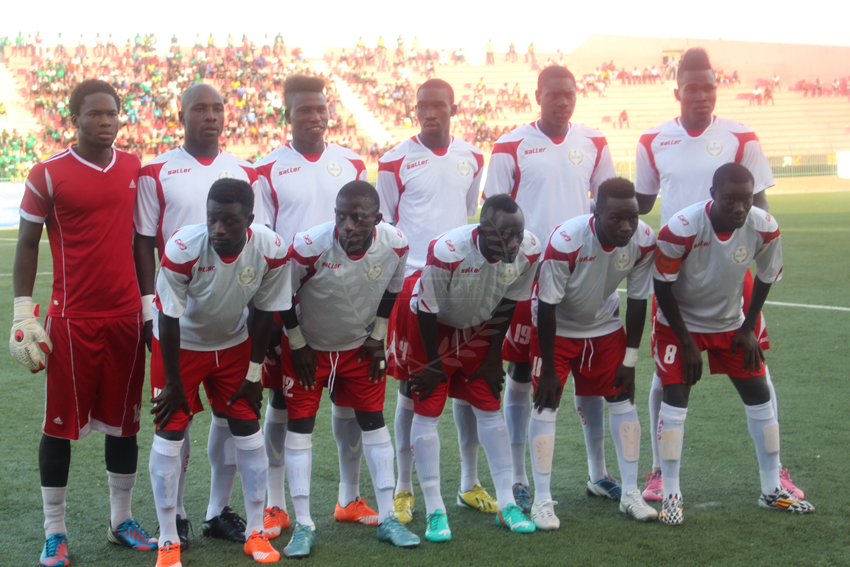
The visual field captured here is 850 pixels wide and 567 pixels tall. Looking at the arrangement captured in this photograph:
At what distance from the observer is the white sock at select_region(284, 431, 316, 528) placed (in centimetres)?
366

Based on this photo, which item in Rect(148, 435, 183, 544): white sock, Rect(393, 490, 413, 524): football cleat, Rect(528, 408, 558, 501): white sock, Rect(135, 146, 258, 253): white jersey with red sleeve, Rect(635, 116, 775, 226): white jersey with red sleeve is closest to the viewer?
Rect(148, 435, 183, 544): white sock

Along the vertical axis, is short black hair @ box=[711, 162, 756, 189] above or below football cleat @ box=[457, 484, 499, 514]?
above

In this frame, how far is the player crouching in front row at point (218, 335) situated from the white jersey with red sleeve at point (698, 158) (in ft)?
7.17

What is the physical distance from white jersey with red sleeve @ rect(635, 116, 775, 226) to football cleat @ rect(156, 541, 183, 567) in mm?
2922

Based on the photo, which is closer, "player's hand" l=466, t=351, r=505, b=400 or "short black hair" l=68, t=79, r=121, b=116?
"short black hair" l=68, t=79, r=121, b=116

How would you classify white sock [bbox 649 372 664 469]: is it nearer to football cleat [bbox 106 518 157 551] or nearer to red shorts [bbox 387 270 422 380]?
red shorts [bbox 387 270 422 380]

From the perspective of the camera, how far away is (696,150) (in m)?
4.26

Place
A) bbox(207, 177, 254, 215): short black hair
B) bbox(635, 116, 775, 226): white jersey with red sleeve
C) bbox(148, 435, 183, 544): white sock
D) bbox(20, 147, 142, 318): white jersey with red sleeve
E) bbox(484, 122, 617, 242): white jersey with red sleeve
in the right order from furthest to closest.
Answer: bbox(484, 122, 617, 242): white jersey with red sleeve < bbox(635, 116, 775, 226): white jersey with red sleeve < bbox(20, 147, 142, 318): white jersey with red sleeve < bbox(148, 435, 183, 544): white sock < bbox(207, 177, 254, 215): short black hair

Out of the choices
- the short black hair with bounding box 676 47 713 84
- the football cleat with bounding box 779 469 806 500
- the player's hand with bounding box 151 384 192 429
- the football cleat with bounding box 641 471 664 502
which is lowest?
the football cleat with bounding box 641 471 664 502

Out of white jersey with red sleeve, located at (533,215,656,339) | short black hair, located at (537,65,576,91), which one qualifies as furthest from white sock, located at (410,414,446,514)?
short black hair, located at (537,65,576,91)

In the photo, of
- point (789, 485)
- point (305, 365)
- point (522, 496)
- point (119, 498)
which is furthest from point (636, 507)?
point (119, 498)

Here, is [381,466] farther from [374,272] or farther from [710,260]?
[710,260]

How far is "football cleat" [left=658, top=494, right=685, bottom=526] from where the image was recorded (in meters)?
3.75

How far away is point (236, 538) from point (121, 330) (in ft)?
3.73
